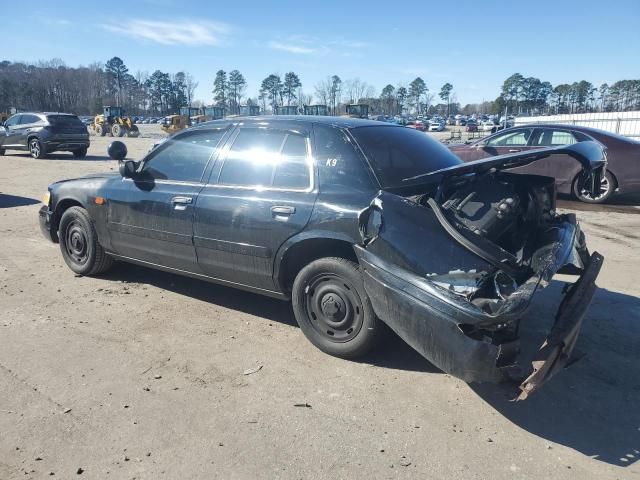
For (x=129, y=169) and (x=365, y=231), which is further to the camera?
(x=129, y=169)

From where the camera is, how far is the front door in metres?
4.40

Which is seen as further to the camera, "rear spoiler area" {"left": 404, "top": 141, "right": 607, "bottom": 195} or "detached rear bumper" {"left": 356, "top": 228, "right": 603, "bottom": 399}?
"rear spoiler area" {"left": 404, "top": 141, "right": 607, "bottom": 195}

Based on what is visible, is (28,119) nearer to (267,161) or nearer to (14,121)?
(14,121)

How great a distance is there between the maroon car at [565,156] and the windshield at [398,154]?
221 inches

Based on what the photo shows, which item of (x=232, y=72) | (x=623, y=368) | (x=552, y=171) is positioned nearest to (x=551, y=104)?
(x=232, y=72)

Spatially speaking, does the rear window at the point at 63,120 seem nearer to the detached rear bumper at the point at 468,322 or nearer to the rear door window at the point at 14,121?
the rear door window at the point at 14,121

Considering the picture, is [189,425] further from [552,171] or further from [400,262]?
[552,171]

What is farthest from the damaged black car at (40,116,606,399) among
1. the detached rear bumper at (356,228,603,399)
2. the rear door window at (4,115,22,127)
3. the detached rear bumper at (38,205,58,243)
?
the rear door window at (4,115,22,127)

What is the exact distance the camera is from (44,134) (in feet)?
61.0

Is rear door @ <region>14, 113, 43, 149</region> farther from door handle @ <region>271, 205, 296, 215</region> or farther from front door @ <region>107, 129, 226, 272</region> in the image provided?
door handle @ <region>271, 205, 296, 215</region>

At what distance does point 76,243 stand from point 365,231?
12.2ft

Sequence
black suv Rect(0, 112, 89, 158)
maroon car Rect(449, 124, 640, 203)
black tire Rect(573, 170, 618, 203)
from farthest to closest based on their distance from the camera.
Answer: black suv Rect(0, 112, 89, 158) → black tire Rect(573, 170, 618, 203) → maroon car Rect(449, 124, 640, 203)

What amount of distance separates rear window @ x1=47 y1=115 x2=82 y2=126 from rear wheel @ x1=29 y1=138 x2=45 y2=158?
3.09 ft

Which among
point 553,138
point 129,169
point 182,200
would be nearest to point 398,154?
point 182,200
